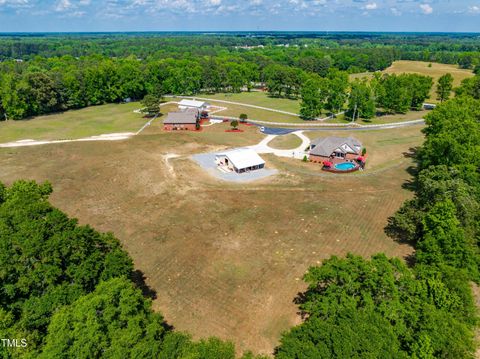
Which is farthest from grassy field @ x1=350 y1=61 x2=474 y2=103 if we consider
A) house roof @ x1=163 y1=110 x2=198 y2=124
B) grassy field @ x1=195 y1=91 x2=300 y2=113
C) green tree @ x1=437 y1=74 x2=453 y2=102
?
house roof @ x1=163 y1=110 x2=198 y2=124

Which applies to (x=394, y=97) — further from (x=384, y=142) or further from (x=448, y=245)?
(x=448, y=245)

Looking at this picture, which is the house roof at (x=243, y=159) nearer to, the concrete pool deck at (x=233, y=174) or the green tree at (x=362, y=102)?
the concrete pool deck at (x=233, y=174)

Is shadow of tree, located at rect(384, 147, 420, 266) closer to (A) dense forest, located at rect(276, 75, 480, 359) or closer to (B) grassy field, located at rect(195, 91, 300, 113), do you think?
(A) dense forest, located at rect(276, 75, 480, 359)

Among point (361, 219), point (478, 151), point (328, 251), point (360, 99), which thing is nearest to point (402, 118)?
point (360, 99)

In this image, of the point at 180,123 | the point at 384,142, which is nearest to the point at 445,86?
the point at 384,142

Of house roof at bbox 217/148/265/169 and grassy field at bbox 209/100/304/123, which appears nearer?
house roof at bbox 217/148/265/169

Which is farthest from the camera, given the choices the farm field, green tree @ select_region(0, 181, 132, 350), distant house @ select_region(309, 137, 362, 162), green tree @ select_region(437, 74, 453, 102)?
green tree @ select_region(437, 74, 453, 102)
